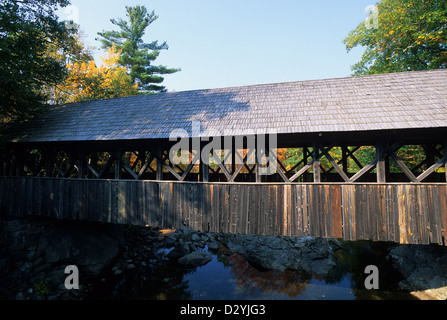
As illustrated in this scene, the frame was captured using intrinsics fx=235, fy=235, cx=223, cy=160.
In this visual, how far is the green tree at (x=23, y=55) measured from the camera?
26.9 feet

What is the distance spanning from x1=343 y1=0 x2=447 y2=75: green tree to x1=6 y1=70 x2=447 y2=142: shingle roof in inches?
291

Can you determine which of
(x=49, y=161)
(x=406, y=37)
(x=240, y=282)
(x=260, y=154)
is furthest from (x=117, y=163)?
(x=406, y=37)

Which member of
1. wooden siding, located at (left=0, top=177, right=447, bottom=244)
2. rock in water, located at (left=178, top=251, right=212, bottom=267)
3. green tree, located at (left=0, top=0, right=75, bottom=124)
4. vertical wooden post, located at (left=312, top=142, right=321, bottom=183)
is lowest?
rock in water, located at (left=178, top=251, right=212, bottom=267)

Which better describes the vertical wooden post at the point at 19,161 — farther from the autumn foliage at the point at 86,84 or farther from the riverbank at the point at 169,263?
the autumn foliage at the point at 86,84

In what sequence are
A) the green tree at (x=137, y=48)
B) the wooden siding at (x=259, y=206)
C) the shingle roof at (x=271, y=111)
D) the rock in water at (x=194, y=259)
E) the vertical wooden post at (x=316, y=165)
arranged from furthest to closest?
the green tree at (x=137, y=48) < the rock in water at (x=194, y=259) < the vertical wooden post at (x=316, y=165) < the shingle roof at (x=271, y=111) < the wooden siding at (x=259, y=206)

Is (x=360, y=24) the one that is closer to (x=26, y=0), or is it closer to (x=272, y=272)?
(x=272, y=272)

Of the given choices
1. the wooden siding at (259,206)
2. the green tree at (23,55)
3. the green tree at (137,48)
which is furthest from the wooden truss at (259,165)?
the green tree at (137,48)

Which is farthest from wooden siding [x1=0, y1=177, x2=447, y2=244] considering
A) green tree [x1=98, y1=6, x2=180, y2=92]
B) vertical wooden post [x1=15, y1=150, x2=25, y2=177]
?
green tree [x1=98, y1=6, x2=180, y2=92]

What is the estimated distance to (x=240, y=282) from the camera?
8.99 metres

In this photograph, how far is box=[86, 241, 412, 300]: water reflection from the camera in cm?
809

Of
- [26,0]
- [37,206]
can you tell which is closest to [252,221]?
[37,206]

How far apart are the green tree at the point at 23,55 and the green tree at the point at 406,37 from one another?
16.9 metres

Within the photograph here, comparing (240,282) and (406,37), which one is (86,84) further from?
(406,37)

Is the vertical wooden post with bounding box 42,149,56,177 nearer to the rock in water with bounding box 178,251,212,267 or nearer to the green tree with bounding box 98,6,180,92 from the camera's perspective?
the rock in water with bounding box 178,251,212,267
